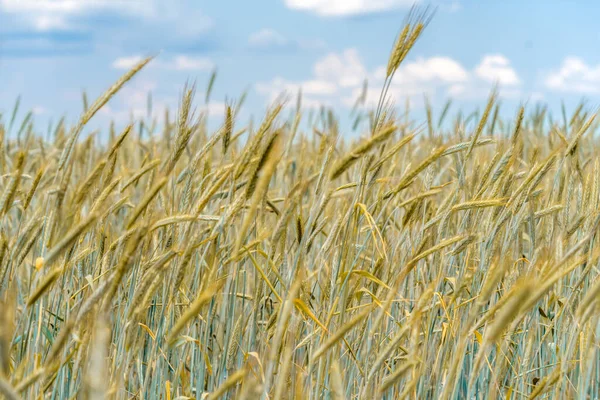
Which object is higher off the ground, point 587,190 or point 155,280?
point 587,190

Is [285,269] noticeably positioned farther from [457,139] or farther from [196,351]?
[457,139]

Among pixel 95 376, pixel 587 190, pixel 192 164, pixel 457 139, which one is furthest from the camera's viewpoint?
pixel 457 139

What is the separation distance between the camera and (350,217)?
51.0 inches

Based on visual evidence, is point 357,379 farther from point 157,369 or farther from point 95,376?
point 95,376

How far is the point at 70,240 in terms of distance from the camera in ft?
3.08

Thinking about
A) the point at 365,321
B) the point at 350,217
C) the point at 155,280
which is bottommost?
the point at 365,321

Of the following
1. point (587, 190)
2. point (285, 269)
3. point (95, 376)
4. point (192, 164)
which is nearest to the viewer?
point (95, 376)

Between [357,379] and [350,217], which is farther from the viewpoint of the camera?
[357,379]

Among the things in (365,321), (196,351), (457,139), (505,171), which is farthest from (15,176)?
(457,139)

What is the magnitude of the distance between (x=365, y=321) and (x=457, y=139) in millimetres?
780

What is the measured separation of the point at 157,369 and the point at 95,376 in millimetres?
854

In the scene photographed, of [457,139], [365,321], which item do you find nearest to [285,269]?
[365,321]

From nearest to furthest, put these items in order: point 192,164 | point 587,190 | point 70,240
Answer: point 70,240 → point 192,164 → point 587,190

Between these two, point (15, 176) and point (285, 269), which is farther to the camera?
point (285, 269)
